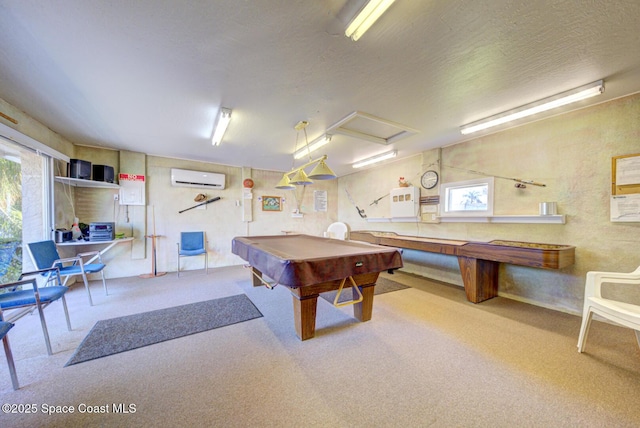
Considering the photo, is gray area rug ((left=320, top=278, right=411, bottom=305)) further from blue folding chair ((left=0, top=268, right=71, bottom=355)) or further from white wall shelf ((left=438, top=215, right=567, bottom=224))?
blue folding chair ((left=0, top=268, right=71, bottom=355))

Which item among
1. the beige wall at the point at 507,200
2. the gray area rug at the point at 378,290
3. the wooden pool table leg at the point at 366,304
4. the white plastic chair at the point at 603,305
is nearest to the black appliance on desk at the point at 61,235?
the beige wall at the point at 507,200

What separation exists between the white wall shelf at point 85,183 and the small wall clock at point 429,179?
597 centimetres

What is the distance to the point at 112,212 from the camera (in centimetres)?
426

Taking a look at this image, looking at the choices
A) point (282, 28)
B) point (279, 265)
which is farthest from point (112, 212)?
point (282, 28)

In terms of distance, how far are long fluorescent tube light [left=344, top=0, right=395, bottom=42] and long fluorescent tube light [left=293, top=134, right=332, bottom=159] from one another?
2019 millimetres

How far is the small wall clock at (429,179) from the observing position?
4257 mm

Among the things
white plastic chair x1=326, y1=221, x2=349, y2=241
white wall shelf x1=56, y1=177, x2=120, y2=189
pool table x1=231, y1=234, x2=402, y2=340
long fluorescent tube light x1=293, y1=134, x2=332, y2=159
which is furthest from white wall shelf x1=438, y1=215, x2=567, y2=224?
white wall shelf x1=56, y1=177, x2=120, y2=189

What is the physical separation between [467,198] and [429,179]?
31.7 inches

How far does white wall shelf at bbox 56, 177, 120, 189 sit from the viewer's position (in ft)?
11.2

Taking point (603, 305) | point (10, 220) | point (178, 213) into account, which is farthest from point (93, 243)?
point (603, 305)

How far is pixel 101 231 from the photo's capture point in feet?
12.0

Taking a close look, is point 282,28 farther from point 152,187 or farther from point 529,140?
point 152,187

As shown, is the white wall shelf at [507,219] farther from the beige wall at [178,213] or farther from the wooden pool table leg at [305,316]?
the beige wall at [178,213]

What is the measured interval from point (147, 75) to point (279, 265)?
2.20 meters
